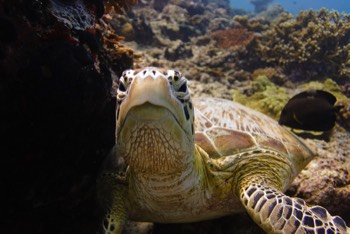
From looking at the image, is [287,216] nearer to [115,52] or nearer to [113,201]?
[113,201]

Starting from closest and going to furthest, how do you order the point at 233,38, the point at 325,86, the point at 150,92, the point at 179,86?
the point at 150,92
the point at 179,86
the point at 325,86
the point at 233,38

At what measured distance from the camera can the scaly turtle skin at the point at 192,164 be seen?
4.40 ft

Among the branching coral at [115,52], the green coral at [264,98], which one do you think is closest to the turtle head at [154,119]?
the branching coral at [115,52]

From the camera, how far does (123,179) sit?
7.30ft

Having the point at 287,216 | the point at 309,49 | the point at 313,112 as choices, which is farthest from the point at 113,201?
the point at 309,49

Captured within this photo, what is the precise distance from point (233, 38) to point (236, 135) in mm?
7373

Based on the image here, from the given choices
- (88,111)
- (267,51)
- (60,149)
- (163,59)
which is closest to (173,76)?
(88,111)

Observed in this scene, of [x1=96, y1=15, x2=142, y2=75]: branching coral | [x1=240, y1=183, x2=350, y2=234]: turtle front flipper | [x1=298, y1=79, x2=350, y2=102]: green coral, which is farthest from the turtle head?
[x1=298, y1=79, x2=350, y2=102]: green coral

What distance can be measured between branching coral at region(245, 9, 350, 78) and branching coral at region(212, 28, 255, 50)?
52 centimetres

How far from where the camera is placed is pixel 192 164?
1.78m

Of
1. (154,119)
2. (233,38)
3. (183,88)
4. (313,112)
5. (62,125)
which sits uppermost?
(233,38)

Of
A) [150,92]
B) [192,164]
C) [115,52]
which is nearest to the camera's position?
[150,92]

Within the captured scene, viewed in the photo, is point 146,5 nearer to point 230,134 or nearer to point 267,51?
point 267,51

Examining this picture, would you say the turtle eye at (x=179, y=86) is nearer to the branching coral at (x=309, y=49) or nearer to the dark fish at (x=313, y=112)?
the dark fish at (x=313, y=112)
